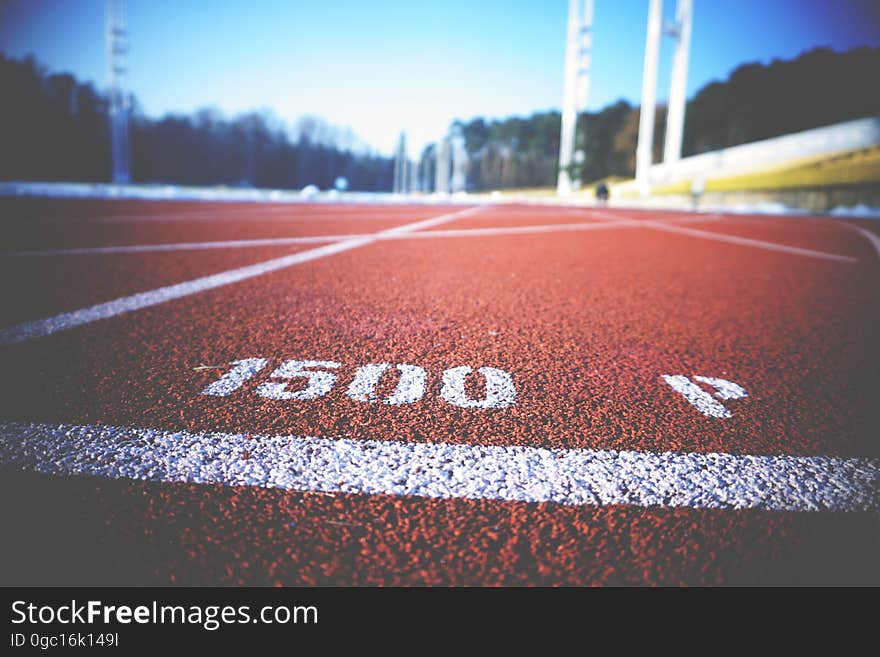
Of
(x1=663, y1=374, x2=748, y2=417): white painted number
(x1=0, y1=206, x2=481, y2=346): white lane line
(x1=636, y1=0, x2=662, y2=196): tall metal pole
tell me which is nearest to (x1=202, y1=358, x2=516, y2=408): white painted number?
(x1=663, y1=374, x2=748, y2=417): white painted number

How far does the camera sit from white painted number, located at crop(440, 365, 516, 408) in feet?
4.85

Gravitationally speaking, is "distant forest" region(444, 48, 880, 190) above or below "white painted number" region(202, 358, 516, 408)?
above

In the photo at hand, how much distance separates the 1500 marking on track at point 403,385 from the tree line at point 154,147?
45578mm

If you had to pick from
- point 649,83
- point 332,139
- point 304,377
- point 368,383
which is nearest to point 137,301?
point 304,377

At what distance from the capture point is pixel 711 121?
71.7 m

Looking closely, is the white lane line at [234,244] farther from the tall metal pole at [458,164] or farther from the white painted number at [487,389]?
the tall metal pole at [458,164]

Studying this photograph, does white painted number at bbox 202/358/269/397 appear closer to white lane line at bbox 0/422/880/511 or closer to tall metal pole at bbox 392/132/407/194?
white lane line at bbox 0/422/880/511

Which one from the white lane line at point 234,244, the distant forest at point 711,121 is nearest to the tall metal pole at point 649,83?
the distant forest at point 711,121

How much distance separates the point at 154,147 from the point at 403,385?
8193 cm

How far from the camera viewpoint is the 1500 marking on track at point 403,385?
1492mm

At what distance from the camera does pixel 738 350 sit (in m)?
2.14

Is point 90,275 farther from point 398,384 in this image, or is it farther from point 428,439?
point 428,439
